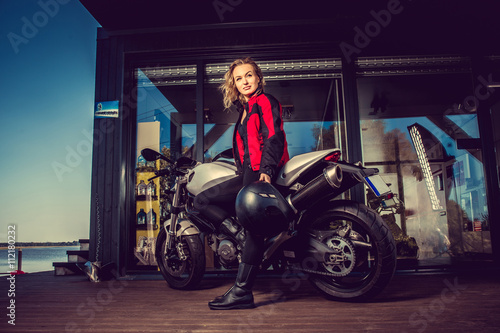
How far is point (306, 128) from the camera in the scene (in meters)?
5.71

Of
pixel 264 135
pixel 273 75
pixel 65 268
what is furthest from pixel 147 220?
pixel 264 135

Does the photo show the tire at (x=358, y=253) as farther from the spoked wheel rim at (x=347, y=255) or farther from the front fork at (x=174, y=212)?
the front fork at (x=174, y=212)

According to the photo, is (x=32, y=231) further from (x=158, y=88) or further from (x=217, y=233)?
(x=158, y=88)

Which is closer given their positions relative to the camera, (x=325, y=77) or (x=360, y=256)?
(x=360, y=256)

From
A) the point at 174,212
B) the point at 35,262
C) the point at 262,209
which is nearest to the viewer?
the point at 262,209

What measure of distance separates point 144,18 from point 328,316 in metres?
3.38

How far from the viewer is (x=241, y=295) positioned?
192 centimetres

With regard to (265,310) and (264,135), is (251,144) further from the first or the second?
(265,310)

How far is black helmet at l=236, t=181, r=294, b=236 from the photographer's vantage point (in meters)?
1.73

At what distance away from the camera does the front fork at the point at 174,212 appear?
261cm

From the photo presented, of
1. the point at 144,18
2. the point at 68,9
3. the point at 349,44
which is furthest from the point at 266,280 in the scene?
the point at 68,9

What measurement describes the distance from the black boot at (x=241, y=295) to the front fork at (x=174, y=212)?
2.75ft

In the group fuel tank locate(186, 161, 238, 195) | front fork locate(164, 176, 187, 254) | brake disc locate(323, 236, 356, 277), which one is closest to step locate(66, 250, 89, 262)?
front fork locate(164, 176, 187, 254)

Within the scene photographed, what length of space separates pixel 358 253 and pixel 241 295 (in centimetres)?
71
